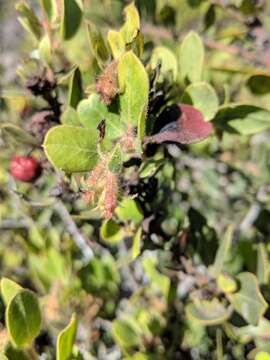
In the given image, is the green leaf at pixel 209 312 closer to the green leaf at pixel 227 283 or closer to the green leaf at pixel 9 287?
the green leaf at pixel 227 283

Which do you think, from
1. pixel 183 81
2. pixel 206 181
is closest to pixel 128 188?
pixel 183 81

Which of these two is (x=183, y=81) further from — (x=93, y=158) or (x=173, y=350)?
(x=173, y=350)

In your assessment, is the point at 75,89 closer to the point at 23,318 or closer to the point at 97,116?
the point at 97,116

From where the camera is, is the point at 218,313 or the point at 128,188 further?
the point at 218,313

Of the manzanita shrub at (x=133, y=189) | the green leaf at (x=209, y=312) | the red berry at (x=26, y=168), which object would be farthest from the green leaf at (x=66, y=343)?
the red berry at (x=26, y=168)

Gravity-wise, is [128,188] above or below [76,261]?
above

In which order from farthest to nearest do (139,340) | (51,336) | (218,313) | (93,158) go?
(51,336), (139,340), (218,313), (93,158)

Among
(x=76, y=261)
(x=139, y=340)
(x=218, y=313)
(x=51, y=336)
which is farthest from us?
(x=76, y=261)
